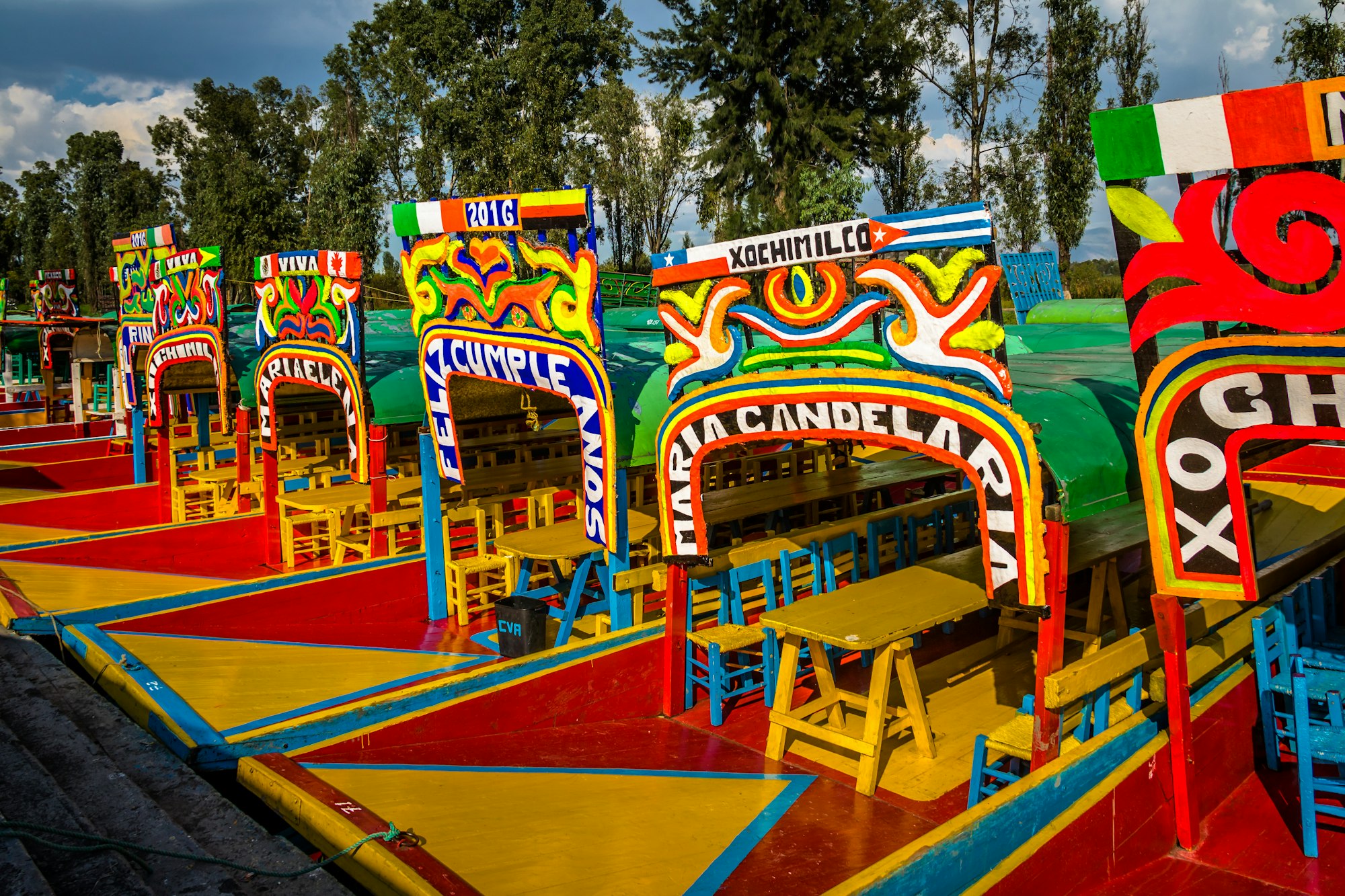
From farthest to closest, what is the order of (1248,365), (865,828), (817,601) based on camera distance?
1. (817,601)
2. (865,828)
3. (1248,365)

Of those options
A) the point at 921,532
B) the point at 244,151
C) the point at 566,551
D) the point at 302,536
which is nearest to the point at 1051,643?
the point at 566,551

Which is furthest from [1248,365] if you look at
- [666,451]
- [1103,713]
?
[666,451]

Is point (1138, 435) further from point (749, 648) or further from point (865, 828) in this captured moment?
point (749, 648)

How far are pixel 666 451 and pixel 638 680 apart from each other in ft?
5.81

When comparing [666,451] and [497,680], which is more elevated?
[666,451]

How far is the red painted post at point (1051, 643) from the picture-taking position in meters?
4.86

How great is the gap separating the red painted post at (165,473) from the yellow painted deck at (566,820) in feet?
30.8

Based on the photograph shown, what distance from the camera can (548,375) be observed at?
280 inches

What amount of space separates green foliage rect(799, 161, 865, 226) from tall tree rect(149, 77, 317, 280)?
22.9 m

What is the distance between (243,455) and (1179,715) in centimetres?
1125

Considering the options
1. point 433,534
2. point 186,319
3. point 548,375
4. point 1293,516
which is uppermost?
point 186,319

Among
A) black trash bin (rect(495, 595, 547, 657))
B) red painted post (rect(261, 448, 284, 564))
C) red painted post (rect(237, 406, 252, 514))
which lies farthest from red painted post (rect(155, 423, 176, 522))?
black trash bin (rect(495, 595, 547, 657))

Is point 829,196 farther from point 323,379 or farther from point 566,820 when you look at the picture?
point 566,820

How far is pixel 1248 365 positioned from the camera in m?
4.12
